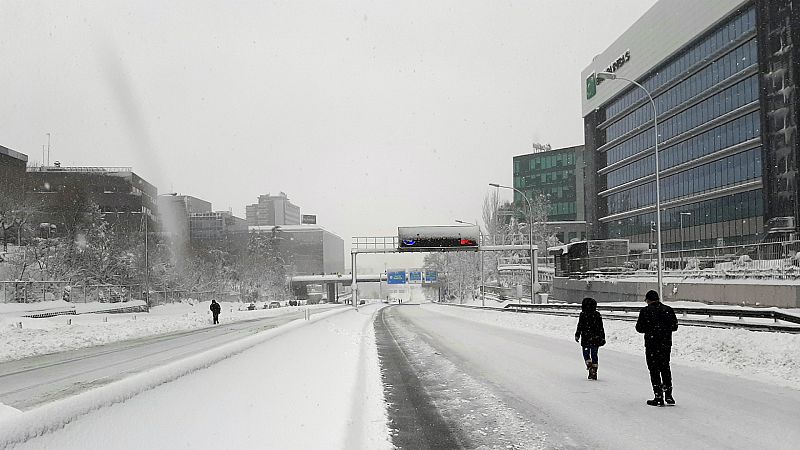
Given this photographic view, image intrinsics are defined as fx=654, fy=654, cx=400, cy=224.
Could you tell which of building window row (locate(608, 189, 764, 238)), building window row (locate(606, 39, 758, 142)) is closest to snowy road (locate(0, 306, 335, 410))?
building window row (locate(608, 189, 764, 238))

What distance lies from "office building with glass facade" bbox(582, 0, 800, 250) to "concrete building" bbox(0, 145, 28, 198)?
69.4m

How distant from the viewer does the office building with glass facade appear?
55.5 metres

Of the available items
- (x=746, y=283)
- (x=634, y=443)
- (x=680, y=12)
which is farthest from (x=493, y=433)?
(x=680, y=12)

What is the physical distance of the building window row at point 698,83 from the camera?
2384 inches

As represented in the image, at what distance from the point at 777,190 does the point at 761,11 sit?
15749 mm

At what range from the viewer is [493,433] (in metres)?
8.20

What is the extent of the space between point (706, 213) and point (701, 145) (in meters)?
7.38

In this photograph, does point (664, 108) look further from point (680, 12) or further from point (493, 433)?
point (493, 433)

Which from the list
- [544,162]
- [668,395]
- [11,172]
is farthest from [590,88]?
[668,395]

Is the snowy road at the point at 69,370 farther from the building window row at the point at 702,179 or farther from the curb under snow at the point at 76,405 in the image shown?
the building window row at the point at 702,179

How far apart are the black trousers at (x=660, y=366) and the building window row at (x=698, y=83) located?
5854 cm

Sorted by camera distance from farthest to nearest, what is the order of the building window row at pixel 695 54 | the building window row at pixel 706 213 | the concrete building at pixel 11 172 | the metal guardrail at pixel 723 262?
the concrete building at pixel 11 172 < the building window row at pixel 706 213 < the building window row at pixel 695 54 < the metal guardrail at pixel 723 262

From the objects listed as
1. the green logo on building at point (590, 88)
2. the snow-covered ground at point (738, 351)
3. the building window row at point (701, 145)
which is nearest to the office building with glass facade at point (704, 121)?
the building window row at point (701, 145)

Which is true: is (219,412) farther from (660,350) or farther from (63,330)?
(63,330)
